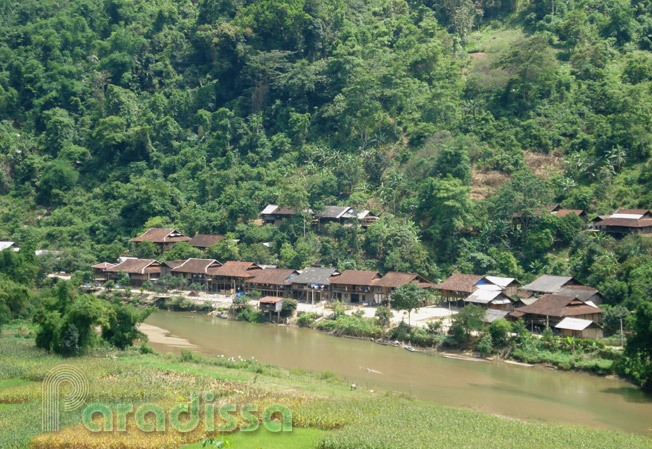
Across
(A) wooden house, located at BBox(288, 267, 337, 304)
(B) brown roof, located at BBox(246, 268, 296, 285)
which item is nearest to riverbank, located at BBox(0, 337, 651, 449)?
(A) wooden house, located at BBox(288, 267, 337, 304)

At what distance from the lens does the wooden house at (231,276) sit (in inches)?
1722

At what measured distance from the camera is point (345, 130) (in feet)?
185

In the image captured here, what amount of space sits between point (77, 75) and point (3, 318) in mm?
42118

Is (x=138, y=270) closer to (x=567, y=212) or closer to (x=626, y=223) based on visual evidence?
(x=567, y=212)

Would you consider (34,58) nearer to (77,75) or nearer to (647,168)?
(77,75)

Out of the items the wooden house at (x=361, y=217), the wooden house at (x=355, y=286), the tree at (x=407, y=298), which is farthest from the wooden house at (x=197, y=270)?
the tree at (x=407, y=298)

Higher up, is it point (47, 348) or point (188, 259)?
point (188, 259)

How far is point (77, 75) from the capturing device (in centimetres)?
7019

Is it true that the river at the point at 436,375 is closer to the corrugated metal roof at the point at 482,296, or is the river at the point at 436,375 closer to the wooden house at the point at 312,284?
the wooden house at the point at 312,284

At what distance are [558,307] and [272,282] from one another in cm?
1738

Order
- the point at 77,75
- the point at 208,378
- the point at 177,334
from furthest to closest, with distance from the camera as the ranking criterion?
the point at 77,75
the point at 177,334
the point at 208,378

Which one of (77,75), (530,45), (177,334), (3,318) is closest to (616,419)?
(177,334)

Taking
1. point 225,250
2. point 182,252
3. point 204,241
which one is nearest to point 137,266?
point 182,252

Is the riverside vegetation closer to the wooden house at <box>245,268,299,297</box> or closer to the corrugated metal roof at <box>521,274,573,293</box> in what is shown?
the corrugated metal roof at <box>521,274,573,293</box>
